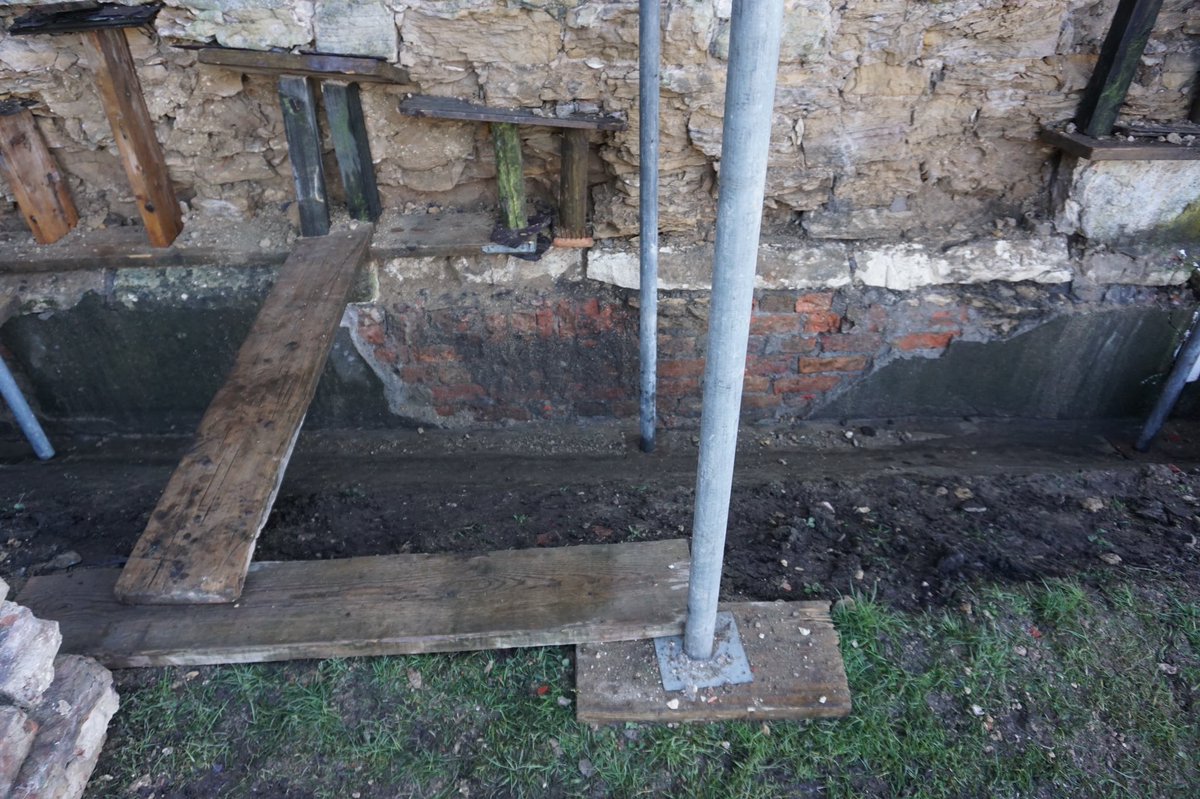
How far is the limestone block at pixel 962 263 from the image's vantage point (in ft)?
9.95

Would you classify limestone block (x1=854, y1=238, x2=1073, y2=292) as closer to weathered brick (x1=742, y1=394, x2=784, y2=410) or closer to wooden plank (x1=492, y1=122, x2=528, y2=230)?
weathered brick (x1=742, y1=394, x2=784, y2=410)

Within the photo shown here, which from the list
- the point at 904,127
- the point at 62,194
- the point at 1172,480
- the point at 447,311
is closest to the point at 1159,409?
the point at 1172,480

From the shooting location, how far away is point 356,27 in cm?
265

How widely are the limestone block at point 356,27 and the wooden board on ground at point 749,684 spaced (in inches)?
84.2

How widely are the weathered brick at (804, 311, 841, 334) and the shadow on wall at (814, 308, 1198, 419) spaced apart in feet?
1.08

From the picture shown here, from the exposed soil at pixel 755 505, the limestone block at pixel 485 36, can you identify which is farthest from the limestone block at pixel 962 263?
the limestone block at pixel 485 36

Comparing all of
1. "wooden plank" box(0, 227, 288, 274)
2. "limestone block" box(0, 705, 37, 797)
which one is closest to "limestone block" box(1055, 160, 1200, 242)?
"wooden plank" box(0, 227, 288, 274)

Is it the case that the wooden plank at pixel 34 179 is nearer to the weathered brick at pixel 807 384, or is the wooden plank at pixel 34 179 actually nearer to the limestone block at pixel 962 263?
the weathered brick at pixel 807 384

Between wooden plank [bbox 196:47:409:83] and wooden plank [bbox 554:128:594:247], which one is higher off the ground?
wooden plank [bbox 196:47:409:83]

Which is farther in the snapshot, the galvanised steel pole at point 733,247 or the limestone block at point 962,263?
the limestone block at point 962,263

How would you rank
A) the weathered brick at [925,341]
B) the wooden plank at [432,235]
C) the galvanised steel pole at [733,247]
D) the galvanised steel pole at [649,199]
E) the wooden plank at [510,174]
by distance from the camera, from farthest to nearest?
the weathered brick at [925,341], the wooden plank at [432,235], the wooden plank at [510,174], the galvanised steel pole at [649,199], the galvanised steel pole at [733,247]

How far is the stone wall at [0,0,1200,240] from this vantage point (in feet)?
8.71

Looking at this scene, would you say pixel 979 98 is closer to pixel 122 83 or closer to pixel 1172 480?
pixel 1172 480

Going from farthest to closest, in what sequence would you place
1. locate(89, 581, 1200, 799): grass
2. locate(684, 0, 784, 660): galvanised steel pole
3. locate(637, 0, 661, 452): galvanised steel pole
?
1. locate(637, 0, 661, 452): galvanised steel pole
2. locate(89, 581, 1200, 799): grass
3. locate(684, 0, 784, 660): galvanised steel pole
